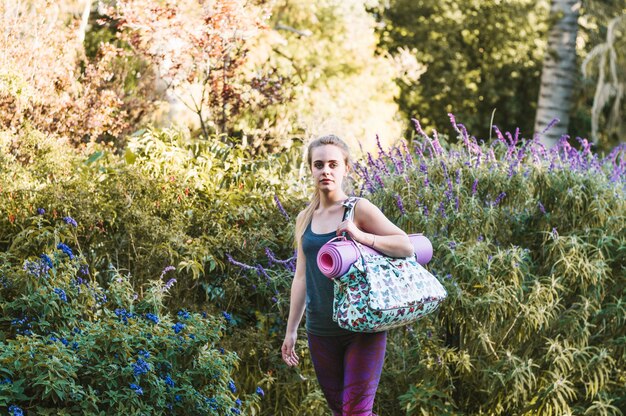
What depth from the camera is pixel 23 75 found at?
7215 mm

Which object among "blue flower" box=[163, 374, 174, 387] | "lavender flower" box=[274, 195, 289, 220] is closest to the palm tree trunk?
"lavender flower" box=[274, 195, 289, 220]

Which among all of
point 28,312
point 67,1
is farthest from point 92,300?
point 67,1

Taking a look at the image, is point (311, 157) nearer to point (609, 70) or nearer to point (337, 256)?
point (337, 256)

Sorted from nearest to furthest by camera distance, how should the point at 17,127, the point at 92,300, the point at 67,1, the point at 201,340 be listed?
the point at 201,340, the point at 92,300, the point at 17,127, the point at 67,1

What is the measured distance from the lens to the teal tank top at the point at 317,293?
3.92 m

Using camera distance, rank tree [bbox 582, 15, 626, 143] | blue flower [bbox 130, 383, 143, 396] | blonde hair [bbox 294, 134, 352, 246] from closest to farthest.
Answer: blue flower [bbox 130, 383, 143, 396], blonde hair [bbox 294, 134, 352, 246], tree [bbox 582, 15, 626, 143]

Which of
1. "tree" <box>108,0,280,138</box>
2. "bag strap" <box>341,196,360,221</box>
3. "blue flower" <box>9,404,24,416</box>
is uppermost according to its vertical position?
"tree" <box>108,0,280,138</box>

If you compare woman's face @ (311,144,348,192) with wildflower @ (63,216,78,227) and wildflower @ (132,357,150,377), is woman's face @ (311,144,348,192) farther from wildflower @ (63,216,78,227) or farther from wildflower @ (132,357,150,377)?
wildflower @ (63,216,78,227)

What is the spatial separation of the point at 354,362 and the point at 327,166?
81 centimetres

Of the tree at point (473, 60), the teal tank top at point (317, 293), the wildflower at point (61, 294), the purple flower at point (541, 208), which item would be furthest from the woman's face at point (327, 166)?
the tree at point (473, 60)

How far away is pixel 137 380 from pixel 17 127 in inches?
153

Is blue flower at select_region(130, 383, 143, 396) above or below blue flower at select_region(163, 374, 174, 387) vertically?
above

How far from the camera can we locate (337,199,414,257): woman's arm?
373cm

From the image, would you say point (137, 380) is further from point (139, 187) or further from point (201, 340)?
point (139, 187)
